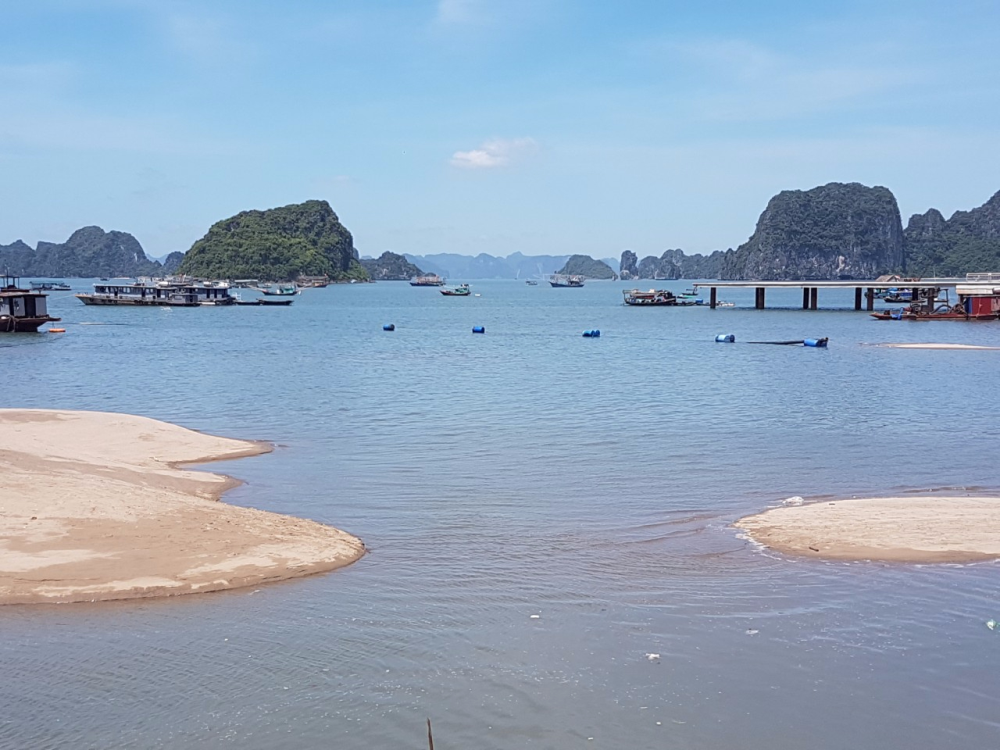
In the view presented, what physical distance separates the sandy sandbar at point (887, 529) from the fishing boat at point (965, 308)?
8053cm

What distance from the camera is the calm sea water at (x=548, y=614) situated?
30.0 feet

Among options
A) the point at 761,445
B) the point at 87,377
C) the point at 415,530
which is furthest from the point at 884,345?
the point at 415,530

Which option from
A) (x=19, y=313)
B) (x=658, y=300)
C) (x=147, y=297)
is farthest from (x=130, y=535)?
(x=658, y=300)

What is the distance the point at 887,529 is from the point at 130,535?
11.7 metres

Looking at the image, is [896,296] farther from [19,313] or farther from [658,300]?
[19,313]

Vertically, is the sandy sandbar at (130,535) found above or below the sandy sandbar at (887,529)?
above

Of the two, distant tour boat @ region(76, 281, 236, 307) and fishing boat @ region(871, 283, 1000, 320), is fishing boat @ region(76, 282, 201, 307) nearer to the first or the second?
distant tour boat @ region(76, 281, 236, 307)

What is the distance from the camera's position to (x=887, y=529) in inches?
614

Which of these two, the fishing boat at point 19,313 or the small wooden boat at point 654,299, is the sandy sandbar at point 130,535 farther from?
the small wooden boat at point 654,299

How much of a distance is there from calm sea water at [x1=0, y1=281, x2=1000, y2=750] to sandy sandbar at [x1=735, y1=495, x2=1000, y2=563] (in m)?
0.52

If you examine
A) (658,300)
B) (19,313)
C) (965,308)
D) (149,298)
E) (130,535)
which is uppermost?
(149,298)

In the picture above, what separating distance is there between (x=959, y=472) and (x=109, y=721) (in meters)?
19.3

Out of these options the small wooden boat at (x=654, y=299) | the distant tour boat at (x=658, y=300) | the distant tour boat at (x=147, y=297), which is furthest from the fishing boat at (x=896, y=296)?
the distant tour boat at (x=147, y=297)

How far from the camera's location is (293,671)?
33.5 ft
